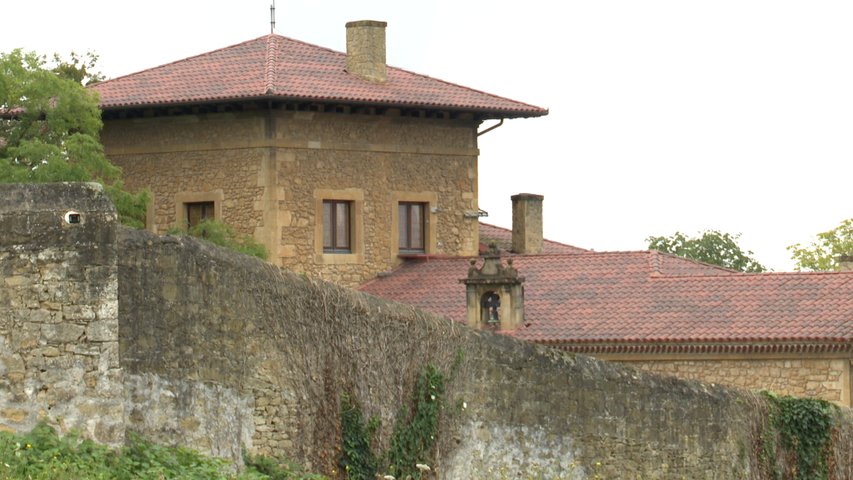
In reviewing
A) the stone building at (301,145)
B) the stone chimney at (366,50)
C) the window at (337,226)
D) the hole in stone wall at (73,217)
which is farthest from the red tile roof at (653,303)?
the hole in stone wall at (73,217)

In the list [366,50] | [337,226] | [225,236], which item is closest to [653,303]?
[337,226]

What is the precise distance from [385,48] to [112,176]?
772cm

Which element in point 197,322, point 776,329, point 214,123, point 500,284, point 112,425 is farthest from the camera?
point 214,123

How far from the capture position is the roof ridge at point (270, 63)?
127 feet

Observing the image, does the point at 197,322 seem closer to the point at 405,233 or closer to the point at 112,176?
the point at 112,176

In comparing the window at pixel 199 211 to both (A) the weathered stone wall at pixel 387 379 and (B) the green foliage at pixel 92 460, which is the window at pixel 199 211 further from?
(B) the green foliage at pixel 92 460

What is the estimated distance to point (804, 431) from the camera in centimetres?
2550

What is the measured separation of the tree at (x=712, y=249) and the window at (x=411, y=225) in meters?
24.4

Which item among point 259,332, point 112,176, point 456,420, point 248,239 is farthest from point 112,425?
point 248,239

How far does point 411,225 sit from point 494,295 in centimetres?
459

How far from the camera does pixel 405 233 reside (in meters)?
41.7

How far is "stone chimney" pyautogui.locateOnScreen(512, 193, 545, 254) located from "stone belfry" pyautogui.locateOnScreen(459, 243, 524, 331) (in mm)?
5527

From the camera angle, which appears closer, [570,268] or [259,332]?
[259,332]

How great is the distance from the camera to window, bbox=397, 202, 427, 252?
1635 inches
